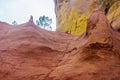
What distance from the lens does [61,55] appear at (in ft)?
39.3

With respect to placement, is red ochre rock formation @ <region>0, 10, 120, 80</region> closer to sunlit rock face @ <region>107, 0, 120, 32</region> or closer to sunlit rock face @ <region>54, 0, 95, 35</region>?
sunlit rock face @ <region>107, 0, 120, 32</region>

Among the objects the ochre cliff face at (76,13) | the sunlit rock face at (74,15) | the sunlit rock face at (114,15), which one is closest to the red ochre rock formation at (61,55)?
the sunlit rock face at (114,15)

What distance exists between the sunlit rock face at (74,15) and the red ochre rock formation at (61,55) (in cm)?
1078

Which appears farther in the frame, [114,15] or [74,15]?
[74,15]

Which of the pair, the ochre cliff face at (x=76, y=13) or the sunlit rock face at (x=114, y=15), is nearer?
the sunlit rock face at (x=114, y=15)

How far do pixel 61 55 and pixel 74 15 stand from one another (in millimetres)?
14187

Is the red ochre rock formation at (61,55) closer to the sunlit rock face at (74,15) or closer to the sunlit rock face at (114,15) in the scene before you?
the sunlit rock face at (114,15)

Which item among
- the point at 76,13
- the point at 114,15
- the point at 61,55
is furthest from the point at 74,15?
the point at 61,55

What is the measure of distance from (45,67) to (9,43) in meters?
1.88

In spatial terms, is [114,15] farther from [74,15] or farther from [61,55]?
[61,55]

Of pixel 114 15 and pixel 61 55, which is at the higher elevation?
pixel 114 15

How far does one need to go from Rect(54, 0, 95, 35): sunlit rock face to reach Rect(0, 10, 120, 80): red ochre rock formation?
35.4 feet

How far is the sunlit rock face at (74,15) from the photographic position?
24.1 m

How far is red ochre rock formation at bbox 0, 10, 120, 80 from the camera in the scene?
10.6 meters
